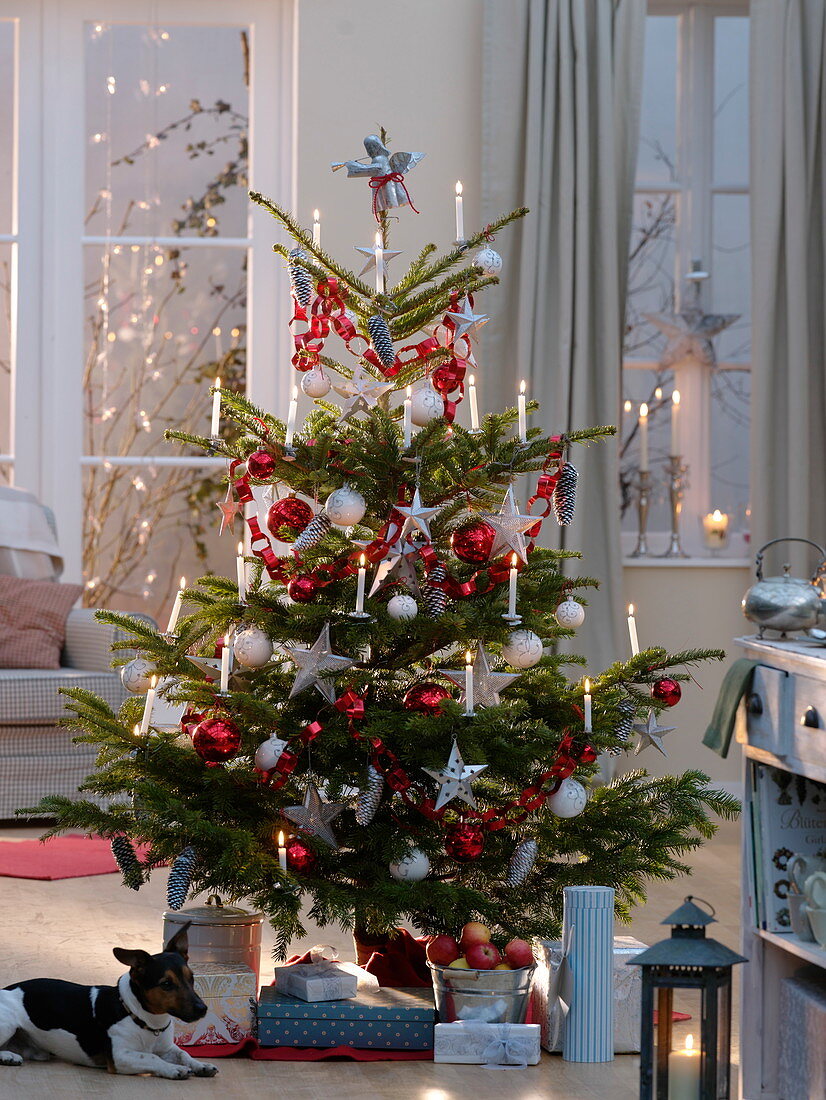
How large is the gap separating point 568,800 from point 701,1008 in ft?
2.33

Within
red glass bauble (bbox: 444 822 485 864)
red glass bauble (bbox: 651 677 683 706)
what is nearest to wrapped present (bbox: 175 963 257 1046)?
red glass bauble (bbox: 444 822 485 864)

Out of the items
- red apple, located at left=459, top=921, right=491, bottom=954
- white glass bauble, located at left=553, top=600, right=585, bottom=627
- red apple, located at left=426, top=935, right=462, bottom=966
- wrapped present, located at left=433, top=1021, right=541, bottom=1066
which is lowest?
wrapped present, located at left=433, top=1021, right=541, bottom=1066

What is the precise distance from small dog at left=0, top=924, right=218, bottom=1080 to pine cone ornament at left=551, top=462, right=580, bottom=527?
98 centimetres

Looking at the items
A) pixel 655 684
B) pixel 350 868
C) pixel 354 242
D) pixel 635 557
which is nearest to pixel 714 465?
pixel 635 557

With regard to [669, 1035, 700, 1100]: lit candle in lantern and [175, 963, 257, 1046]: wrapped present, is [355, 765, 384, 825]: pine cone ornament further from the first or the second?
[669, 1035, 700, 1100]: lit candle in lantern

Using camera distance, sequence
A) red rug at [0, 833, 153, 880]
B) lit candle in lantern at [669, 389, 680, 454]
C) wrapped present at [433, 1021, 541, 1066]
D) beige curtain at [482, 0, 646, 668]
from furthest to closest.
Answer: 1. lit candle in lantern at [669, 389, 680, 454]
2. beige curtain at [482, 0, 646, 668]
3. red rug at [0, 833, 153, 880]
4. wrapped present at [433, 1021, 541, 1066]

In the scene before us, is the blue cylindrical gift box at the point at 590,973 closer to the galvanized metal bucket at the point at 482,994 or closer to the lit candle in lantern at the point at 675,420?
the galvanized metal bucket at the point at 482,994

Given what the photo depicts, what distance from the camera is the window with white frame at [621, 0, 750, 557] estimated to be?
4.88m

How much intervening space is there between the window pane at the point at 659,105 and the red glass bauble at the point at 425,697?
2836mm

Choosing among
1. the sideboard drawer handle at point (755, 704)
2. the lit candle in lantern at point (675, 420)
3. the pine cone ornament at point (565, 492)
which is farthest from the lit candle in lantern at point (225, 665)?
the lit candle in lantern at point (675, 420)

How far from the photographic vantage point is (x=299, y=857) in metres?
2.53

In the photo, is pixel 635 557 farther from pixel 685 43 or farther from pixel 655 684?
pixel 655 684

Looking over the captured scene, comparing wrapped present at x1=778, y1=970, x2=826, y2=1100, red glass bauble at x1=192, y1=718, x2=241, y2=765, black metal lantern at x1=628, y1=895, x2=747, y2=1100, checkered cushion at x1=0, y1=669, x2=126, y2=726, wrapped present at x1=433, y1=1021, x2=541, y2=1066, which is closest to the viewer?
black metal lantern at x1=628, y1=895, x2=747, y2=1100

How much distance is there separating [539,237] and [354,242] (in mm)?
583
